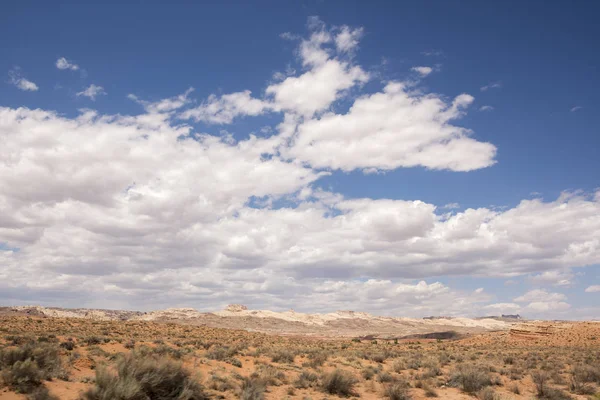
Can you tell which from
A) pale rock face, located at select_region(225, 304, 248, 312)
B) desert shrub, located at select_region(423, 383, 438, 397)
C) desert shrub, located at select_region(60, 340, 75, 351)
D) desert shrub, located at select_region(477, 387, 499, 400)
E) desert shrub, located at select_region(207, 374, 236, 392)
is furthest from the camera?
pale rock face, located at select_region(225, 304, 248, 312)

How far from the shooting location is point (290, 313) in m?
169

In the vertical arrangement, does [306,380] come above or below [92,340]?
below

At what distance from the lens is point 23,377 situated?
488 inches

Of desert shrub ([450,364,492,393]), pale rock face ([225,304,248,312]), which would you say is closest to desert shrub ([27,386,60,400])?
desert shrub ([450,364,492,393])

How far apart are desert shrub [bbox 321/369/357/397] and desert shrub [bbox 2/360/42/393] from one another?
418 inches

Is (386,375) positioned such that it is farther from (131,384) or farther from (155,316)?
(155,316)

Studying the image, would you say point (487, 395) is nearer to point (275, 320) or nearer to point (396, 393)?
point (396, 393)

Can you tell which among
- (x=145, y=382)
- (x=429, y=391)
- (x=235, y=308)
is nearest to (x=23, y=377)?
(x=145, y=382)

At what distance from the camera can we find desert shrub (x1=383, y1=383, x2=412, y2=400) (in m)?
16.2

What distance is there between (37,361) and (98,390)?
421cm

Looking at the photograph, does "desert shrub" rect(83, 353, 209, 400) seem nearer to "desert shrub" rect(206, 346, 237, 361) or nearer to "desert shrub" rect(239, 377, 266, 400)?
"desert shrub" rect(239, 377, 266, 400)

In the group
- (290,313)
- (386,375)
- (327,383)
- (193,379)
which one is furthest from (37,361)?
(290,313)

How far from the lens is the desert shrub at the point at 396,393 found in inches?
637

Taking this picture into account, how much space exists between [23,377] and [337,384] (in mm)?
11501
